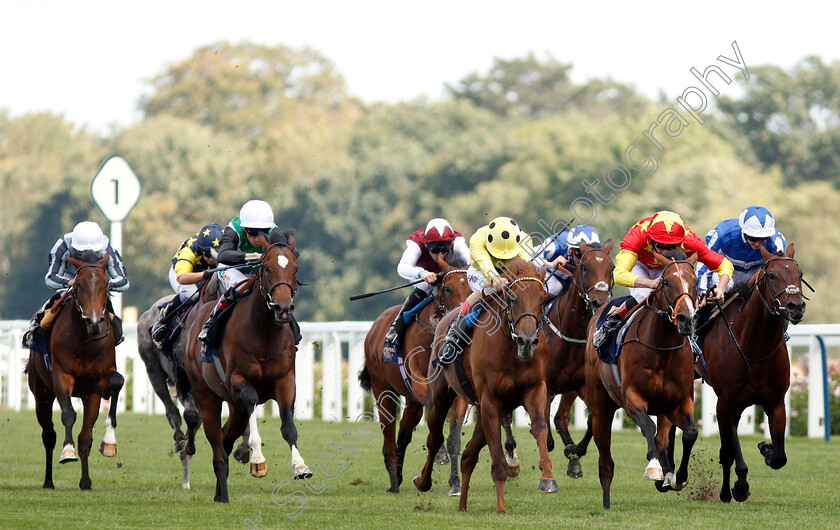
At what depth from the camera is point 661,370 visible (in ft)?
25.9

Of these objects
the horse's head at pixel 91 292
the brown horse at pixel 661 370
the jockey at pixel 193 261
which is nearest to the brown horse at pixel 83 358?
the horse's head at pixel 91 292

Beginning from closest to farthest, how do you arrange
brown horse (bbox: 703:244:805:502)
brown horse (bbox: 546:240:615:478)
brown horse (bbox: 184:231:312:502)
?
brown horse (bbox: 184:231:312:502)
brown horse (bbox: 703:244:805:502)
brown horse (bbox: 546:240:615:478)

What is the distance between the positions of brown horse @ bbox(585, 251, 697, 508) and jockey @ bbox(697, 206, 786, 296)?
90cm

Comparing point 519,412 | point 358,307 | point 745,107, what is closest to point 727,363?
point 519,412

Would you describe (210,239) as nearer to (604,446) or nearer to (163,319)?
(163,319)

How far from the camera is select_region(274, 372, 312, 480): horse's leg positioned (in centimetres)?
773

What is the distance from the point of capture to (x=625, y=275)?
8172 mm

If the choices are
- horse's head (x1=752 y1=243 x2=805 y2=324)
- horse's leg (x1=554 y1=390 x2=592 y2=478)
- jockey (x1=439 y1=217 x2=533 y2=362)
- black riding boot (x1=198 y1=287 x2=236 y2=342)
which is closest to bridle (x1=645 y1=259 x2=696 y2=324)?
horse's head (x1=752 y1=243 x2=805 y2=324)

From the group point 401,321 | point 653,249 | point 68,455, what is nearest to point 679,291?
point 653,249

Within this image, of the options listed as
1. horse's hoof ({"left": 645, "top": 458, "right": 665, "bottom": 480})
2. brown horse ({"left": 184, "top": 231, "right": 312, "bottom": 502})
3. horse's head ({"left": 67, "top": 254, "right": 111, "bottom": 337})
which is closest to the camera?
horse's hoof ({"left": 645, "top": 458, "right": 665, "bottom": 480})

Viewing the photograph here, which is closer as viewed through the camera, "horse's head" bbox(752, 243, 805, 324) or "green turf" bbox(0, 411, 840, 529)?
"green turf" bbox(0, 411, 840, 529)

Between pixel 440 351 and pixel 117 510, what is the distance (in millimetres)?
2344

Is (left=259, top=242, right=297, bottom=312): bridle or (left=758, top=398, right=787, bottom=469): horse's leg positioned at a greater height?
(left=259, top=242, right=297, bottom=312): bridle

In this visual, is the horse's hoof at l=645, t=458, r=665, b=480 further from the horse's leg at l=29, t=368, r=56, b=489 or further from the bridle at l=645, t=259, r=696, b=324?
the horse's leg at l=29, t=368, r=56, b=489
